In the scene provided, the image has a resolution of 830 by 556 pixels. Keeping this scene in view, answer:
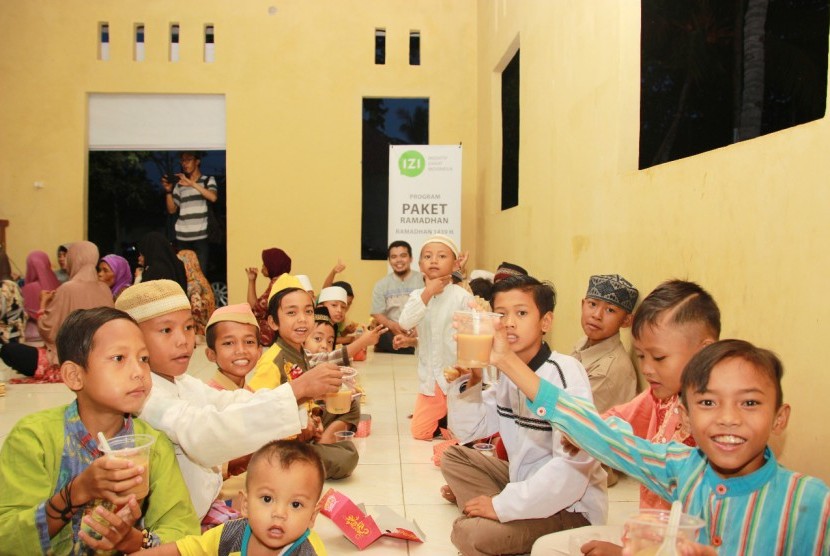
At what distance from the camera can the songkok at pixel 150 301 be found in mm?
2357

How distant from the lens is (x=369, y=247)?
9766 millimetres

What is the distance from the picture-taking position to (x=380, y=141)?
32.1 ft

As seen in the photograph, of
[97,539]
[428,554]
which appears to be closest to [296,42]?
[428,554]

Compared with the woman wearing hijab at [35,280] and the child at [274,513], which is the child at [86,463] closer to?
the child at [274,513]

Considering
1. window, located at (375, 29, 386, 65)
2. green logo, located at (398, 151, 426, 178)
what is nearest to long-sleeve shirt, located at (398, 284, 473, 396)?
green logo, located at (398, 151, 426, 178)

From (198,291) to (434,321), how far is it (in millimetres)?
5078

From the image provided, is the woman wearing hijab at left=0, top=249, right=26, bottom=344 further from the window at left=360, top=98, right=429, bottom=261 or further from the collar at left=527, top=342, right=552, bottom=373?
the collar at left=527, top=342, right=552, bottom=373

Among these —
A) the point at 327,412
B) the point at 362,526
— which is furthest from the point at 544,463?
the point at 327,412

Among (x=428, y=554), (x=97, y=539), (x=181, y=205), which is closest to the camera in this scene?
(x=97, y=539)

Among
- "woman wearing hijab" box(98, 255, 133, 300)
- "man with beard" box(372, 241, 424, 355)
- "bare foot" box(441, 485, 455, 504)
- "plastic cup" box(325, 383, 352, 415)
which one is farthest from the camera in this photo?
"woman wearing hijab" box(98, 255, 133, 300)

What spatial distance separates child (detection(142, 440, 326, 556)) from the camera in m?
1.74

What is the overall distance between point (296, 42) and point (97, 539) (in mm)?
8766

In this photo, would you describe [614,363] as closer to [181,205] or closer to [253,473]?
[253,473]

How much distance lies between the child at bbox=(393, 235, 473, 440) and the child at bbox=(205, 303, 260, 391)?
66.2 inches
